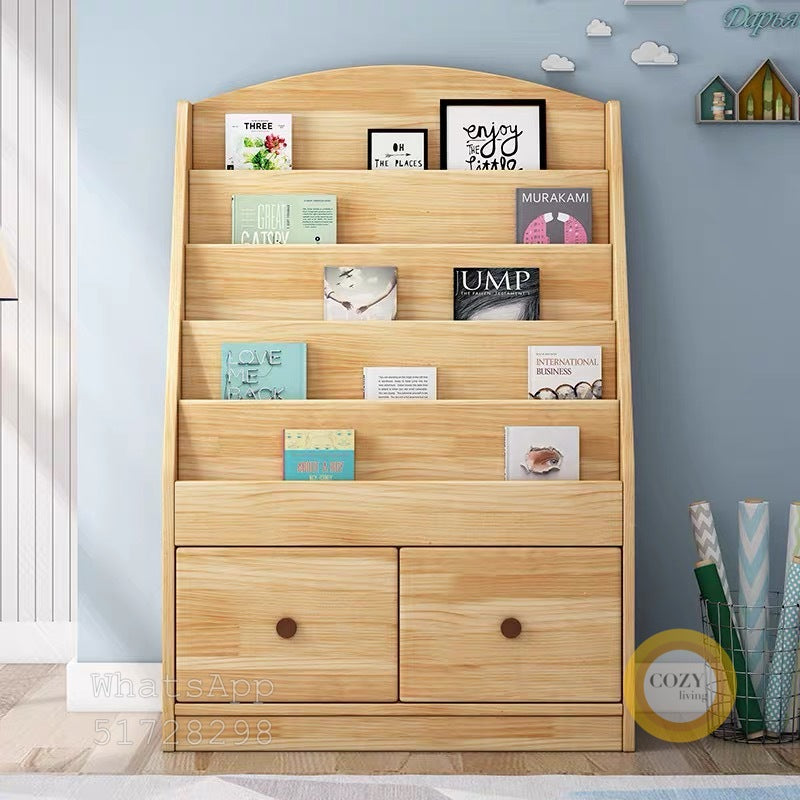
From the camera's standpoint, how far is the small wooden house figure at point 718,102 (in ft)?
7.53

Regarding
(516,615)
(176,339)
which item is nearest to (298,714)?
(516,615)

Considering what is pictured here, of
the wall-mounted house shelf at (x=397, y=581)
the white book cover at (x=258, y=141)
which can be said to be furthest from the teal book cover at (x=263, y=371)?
the white book cover at (x=258, y=141)

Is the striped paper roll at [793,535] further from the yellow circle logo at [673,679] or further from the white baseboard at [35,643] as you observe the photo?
the white baseboard at [35,643]

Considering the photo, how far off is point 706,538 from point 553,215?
0.84 m

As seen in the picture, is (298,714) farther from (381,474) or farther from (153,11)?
(153,11)

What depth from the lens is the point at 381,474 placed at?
2092 mm

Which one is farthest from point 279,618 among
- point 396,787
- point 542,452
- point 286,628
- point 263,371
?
point 542,452

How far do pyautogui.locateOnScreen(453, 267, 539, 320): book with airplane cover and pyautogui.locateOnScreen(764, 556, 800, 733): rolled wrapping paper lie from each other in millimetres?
846

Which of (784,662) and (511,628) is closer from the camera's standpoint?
(511,628)

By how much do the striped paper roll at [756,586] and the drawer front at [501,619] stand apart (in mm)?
351

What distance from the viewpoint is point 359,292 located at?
2164 mm

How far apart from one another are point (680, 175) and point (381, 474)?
3.53 ft

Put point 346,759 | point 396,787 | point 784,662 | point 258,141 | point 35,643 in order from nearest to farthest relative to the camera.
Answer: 1. point 396,787
2. point 346,759
3. point 784,662
4. point 258,141
5. point 35,643

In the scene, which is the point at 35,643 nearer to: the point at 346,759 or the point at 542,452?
the point at 346,759
